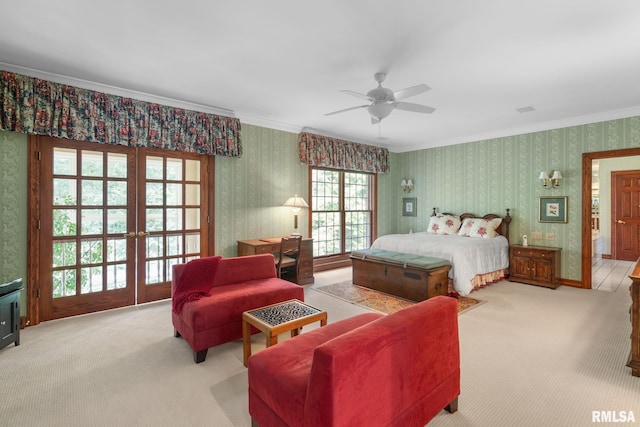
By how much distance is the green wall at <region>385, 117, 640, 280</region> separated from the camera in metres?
5.05

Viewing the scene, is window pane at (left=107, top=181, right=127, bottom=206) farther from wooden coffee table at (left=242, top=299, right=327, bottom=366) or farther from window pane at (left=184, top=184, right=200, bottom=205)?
wooden coffee table at (left=242, top=299, right=327, bottom=366)

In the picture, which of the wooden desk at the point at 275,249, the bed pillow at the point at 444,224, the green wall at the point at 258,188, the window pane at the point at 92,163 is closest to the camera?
the window pane at the point at 92,163

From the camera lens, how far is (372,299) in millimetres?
4441

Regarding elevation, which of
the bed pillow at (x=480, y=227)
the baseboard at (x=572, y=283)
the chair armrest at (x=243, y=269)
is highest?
→ the bed pillow at (x=480, y=227)

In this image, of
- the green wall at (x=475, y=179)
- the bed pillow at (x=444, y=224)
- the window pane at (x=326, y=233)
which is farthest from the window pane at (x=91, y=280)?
the bed pillow at (x=444, y=224)

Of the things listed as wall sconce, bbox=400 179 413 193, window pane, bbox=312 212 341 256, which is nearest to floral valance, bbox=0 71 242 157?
window pane, bbox=312 212 341 256

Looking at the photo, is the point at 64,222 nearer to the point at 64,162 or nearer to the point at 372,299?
the point at 64,162

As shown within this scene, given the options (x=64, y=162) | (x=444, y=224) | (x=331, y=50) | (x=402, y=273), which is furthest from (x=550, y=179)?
(x=64, y=162)

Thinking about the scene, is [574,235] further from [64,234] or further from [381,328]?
[64,234]

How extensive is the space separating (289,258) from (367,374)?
3.73 meters

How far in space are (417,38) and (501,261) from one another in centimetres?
429

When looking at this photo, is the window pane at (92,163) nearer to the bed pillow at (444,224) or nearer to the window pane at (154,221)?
the window pane at (154,221)

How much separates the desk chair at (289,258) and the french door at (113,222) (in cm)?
117

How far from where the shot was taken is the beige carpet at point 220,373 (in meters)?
2.03
